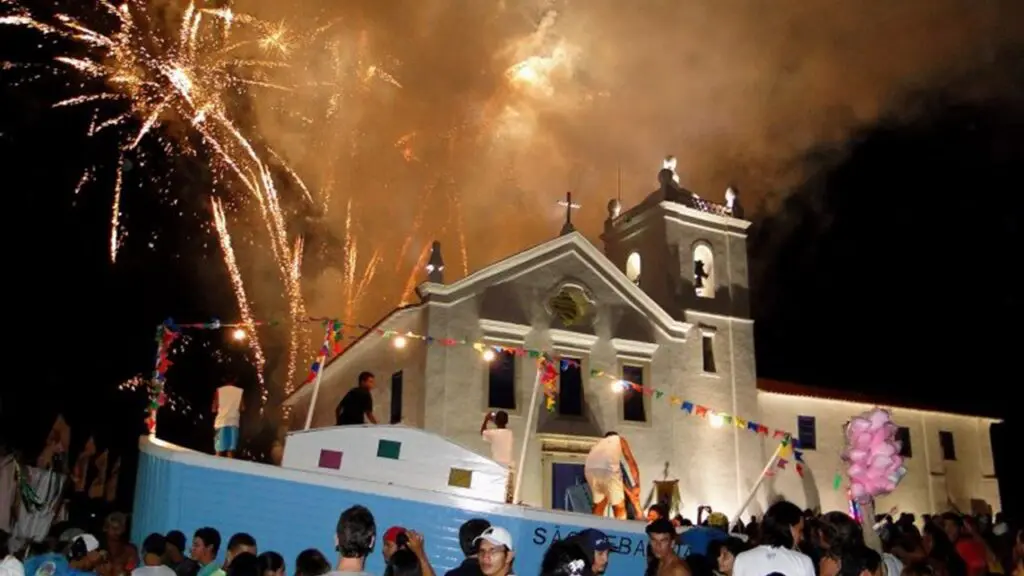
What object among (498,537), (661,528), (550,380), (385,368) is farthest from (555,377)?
(498,537)

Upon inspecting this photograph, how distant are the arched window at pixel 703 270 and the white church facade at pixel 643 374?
0.04 metres

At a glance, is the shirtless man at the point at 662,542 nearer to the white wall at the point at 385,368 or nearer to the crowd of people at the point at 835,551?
the crowd of people at the point at 835,551

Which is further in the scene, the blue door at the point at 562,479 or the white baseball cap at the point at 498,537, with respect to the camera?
the blue door at the point at 562,479

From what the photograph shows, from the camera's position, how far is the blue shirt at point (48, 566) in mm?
7555

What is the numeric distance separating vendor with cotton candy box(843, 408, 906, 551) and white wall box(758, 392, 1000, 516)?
14660 millimetres

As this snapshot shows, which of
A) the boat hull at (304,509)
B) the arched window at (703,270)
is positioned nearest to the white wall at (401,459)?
the boat hull at (304,509)

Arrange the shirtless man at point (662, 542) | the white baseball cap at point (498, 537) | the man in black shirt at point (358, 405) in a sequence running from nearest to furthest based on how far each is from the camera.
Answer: the white baseball cap at point (498, 537) → the shirtless man at point (662, 542) → the man in black shirt at point (358, 405)

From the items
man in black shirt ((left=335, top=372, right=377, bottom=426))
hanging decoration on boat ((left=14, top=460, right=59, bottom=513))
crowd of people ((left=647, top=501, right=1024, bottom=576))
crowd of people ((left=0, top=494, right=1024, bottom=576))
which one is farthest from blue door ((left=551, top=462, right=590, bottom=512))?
crowd of people ((left=0, top=494, right=1024, bottom=576))

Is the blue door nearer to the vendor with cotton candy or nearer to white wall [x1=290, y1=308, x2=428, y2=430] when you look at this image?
white wall [x1=290, y1=308, x2=428, y2=430]

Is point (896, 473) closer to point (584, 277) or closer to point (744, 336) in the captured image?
point (584, 277)

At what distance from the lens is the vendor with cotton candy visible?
34.2 ft

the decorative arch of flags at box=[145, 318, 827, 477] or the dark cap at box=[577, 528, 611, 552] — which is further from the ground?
the decorative arch of flags at box=[145, 318, 827, 477]

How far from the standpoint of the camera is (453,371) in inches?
843

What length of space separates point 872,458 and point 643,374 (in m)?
13.4
